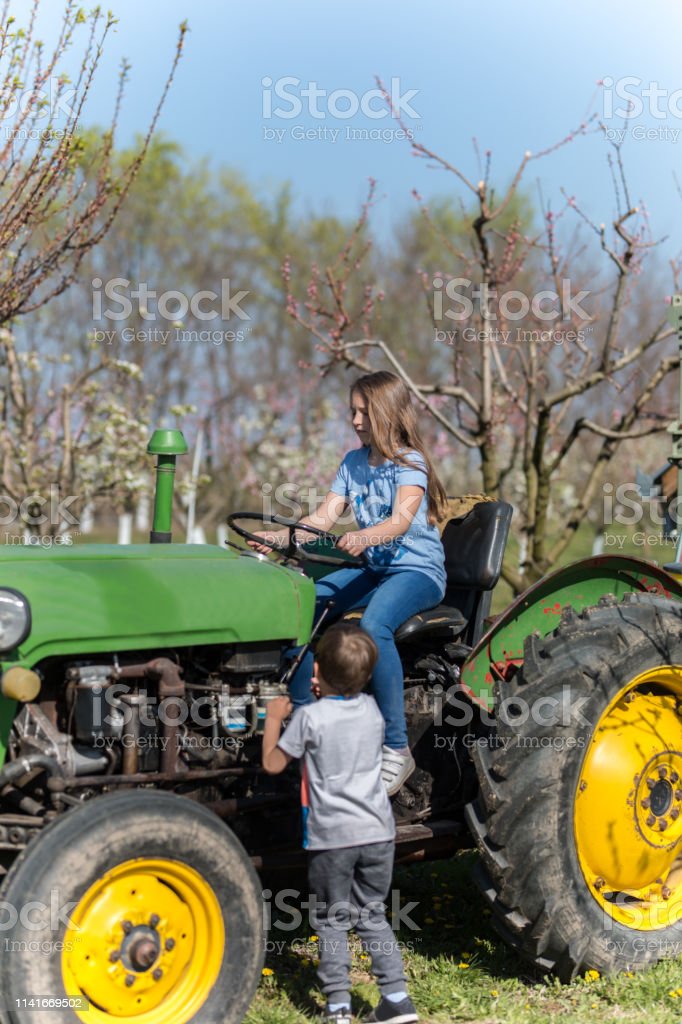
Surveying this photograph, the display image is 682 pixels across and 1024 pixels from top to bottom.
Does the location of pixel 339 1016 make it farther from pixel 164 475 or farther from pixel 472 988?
pixel 164 475

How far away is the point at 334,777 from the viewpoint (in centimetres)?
361

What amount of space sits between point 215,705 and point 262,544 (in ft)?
2.12

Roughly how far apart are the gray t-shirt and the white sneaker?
274mm

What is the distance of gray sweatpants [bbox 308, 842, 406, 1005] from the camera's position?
3584mm

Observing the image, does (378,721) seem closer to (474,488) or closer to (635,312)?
(474,488)

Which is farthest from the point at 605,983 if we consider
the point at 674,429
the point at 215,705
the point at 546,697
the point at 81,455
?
the point at 81,455

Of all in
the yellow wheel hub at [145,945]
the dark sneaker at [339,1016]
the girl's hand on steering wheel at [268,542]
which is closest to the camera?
the yellow wheel hub at [145,945]

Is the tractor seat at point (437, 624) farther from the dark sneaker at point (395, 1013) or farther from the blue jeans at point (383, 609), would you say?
the dark sneaker at point (395, 1013)

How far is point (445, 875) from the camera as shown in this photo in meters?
5.27

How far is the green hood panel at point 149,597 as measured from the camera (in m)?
3.35

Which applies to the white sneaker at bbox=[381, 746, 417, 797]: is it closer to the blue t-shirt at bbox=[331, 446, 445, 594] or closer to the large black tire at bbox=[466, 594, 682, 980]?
the large black tire at bbox=[466, 594, 682, 980]

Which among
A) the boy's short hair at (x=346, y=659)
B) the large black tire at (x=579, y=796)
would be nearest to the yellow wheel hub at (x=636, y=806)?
the large black tire at (x=579, y=796)

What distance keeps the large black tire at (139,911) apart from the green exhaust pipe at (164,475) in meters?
1.32

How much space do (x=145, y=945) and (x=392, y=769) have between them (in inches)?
41.7
